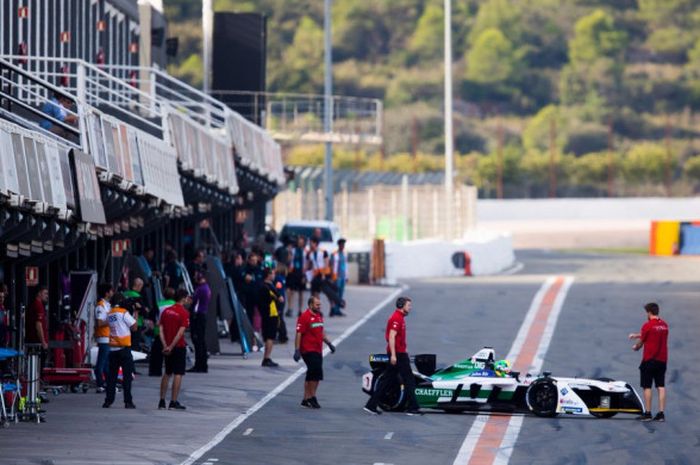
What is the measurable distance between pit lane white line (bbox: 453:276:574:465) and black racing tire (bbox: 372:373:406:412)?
1021 mm

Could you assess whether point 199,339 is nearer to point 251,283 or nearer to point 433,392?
point 251,283

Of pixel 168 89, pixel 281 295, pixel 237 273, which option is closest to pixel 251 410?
pixel 237 273

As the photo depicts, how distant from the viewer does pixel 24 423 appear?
2166 centimetres

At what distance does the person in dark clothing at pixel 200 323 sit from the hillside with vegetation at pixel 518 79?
3246 inches

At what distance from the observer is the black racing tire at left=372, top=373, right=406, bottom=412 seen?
23.3 m

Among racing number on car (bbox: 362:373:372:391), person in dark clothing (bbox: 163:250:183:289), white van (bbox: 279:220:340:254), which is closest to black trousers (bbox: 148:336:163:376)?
person in dark clothing (bbox: 163:250:183:289)

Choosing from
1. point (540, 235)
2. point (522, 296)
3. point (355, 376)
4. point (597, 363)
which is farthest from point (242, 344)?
point (540, 235)

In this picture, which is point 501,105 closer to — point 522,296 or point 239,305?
point 522,296

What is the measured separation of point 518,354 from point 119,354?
31.4 ft

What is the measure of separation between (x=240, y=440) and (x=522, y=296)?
2293cm

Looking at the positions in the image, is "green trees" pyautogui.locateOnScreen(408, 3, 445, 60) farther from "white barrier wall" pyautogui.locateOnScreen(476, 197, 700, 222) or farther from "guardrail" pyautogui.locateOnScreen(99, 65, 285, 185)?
"guardrail" pyautogui.locateOnScreen(99, 65, 285, 185)

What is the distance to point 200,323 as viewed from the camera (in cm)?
2730

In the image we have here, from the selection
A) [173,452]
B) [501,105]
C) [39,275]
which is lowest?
[173,452]

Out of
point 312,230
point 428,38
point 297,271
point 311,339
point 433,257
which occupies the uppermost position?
point 428,38
